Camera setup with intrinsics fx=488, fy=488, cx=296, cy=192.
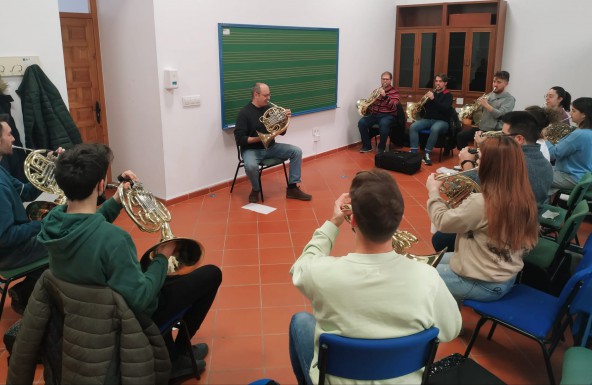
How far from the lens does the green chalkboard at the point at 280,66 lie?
5789mm

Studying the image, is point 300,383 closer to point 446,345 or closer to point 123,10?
point 446,345

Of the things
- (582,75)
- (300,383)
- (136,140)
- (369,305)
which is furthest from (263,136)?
(582,75)

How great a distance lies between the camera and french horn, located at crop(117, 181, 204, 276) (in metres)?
2.40

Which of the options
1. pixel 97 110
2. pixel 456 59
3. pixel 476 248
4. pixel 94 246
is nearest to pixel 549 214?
pixel 476 248

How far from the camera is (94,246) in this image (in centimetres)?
188

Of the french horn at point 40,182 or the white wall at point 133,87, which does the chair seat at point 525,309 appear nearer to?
the french horn at point 40,182

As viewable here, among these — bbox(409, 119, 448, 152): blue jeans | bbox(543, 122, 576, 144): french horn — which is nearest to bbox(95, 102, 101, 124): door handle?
bbox(409, 119, 448, 152): blue jeans

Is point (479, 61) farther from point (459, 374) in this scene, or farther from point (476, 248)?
point (459, 374)

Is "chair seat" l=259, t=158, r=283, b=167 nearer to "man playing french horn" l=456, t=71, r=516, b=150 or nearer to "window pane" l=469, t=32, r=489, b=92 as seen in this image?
"man playing french horn" l=456, t=71, r=516, b=150

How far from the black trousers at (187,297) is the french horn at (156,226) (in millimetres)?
62

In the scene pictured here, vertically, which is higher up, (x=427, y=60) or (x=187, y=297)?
(x=427, y=60)

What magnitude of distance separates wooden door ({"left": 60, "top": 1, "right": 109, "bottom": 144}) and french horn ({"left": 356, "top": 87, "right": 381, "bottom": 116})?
400 cm

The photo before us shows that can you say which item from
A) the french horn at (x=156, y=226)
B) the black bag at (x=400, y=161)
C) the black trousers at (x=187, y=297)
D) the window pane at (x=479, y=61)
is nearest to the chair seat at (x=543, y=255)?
the black trousers at (x=187, y=297)

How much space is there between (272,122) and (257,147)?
1.14 ft
